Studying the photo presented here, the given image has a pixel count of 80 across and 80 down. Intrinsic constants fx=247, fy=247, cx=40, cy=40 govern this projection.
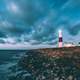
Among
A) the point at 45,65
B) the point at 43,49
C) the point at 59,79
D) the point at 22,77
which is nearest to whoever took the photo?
the point at 59,79

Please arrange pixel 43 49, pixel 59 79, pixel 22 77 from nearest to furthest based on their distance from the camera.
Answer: pixel 59 79 < pixel 22 77 < pixel 43 49

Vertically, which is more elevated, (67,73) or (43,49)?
(43,49)

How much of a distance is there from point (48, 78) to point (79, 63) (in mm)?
8320

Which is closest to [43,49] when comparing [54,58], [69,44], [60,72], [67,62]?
[69,44]

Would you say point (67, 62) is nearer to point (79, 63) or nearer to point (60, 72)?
point (79, 63)

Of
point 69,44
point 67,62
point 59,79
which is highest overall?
point 69,44

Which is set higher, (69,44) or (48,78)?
(69,44)

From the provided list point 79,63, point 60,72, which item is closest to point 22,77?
point 60,72

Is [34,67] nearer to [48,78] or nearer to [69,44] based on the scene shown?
[48,78]

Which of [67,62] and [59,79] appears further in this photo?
[67,62]

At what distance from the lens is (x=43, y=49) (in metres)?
66.5

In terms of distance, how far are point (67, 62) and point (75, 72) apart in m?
5.77

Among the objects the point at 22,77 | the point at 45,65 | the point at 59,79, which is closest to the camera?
the point at 59,79

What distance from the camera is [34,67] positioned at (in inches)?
1857
